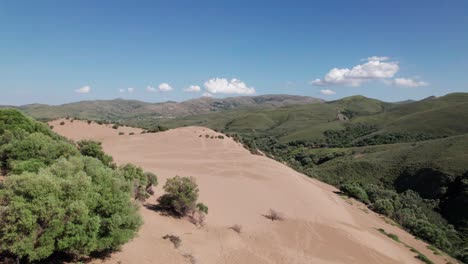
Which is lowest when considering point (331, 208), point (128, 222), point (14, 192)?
point (331, 208)

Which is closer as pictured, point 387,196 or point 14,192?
point 14,192

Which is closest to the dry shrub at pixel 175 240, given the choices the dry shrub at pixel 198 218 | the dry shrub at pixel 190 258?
the dry shrub at pixel 190 258

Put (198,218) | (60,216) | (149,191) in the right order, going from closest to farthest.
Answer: (60,216)
(198,218)
(149,191)

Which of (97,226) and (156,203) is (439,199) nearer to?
(156,203)

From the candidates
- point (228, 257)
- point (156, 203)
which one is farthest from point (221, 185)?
point (228, 257)

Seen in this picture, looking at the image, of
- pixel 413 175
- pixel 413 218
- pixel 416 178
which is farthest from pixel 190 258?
pixel 413 175

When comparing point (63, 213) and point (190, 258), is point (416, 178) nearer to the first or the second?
point (190, 258)
